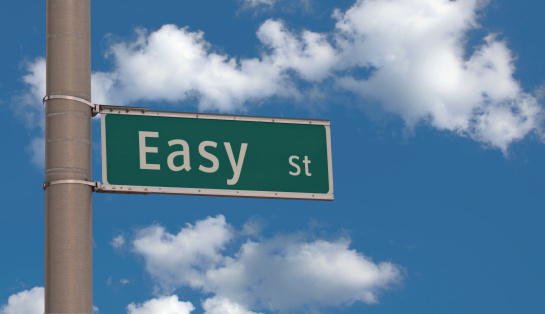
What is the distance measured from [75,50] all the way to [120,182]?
103 centimetres

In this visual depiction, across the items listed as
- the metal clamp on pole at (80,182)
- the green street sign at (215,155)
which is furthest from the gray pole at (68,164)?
the green street sign at (215,155)

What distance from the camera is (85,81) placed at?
5773 mm

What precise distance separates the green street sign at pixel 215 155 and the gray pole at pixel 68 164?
25cm

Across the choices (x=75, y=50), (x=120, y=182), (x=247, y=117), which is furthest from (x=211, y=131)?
(x=75, y=50)

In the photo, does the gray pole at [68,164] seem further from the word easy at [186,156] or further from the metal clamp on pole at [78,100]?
the word easy at [186,156]

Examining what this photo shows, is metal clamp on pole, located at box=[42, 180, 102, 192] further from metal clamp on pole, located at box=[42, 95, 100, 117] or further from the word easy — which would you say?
metal clamp on pole, located at box=[42, 95, 100, 117]

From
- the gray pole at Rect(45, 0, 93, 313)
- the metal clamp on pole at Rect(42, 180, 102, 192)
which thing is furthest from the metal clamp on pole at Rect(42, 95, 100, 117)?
the metal clamp on pole at Rect(42, 180, 102, 192)

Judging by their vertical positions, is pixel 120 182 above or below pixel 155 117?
below

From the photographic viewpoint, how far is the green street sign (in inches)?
230

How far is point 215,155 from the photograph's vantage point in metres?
6.04

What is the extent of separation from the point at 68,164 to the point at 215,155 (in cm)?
114

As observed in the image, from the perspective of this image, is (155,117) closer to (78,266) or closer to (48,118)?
(48,118)

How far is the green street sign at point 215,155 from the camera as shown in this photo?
5852 millimetres

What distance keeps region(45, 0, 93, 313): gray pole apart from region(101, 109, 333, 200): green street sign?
0.25 m
